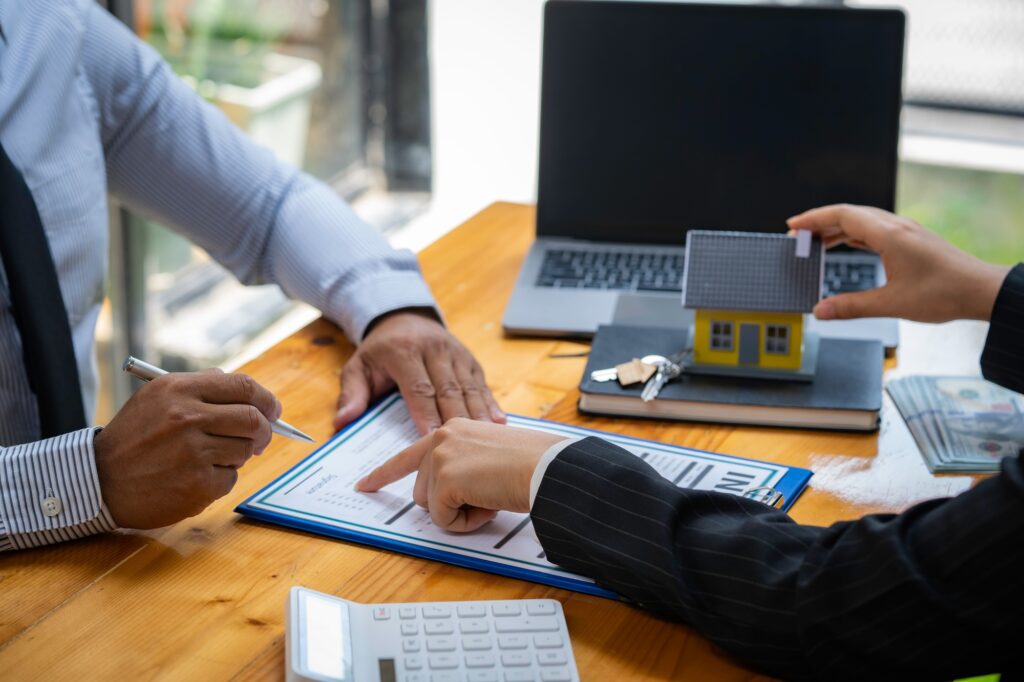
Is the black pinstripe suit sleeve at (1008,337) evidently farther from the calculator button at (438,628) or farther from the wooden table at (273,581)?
the calculator button at (438,628)

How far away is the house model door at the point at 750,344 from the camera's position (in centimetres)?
114

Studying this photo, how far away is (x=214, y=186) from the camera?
4.65 ft

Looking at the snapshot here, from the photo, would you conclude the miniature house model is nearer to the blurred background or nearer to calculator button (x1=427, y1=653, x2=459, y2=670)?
calculator button (x1=427, y1=653, x2=459, y2=670)

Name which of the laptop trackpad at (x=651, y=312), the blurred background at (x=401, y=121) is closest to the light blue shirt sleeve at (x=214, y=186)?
the laptop trackpad at (x=651, y=312)

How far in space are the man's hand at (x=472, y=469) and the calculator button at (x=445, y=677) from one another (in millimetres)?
179

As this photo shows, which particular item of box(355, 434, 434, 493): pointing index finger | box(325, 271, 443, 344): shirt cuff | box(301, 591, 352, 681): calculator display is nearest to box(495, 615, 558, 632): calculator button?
box(301, 591, 352, 681): calculator display

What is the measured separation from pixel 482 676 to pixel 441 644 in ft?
0.13

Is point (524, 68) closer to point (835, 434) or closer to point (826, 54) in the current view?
point (826, 54)

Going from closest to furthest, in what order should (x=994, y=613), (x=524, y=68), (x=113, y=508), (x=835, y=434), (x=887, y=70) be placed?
(x=994, y=613) → (x=113, y=508) → (x=835, y=434) → (x=887, y=70) → (x=524, y=68)

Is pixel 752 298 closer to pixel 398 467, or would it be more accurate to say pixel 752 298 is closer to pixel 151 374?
pixel 398 467

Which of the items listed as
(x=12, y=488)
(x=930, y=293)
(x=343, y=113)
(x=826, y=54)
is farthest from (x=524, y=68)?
(x=12, y=488)

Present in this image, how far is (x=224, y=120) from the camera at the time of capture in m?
1.44

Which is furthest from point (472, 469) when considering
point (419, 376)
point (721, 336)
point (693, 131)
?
point (693, 131)

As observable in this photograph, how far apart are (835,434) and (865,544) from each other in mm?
347
